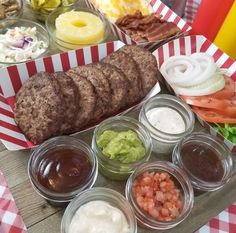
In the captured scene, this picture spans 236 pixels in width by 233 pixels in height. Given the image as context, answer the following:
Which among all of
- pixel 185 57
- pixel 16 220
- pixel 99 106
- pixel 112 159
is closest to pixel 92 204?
pixel 112 159

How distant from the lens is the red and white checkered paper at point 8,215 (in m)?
1.34

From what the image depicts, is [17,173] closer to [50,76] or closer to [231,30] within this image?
[50,76]

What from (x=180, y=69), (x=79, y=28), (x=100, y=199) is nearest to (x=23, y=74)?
(x=79, y=28)

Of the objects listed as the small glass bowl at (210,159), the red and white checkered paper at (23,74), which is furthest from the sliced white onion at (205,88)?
the small glass bowl at (210,159)

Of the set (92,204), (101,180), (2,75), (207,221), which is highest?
(2,75)

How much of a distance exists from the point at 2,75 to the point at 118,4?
94cm

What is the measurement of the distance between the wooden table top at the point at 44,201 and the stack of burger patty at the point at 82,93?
0.34 feet

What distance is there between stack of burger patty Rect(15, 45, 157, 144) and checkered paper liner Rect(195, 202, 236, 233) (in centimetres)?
63

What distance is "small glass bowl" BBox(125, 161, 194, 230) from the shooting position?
47.5 inches

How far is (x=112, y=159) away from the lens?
4.32 feet

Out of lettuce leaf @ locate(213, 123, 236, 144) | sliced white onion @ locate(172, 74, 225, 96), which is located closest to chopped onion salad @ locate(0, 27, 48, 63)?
sliced white onion @ locate(172, 74, 225, 96)

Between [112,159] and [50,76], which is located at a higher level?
[50,76]

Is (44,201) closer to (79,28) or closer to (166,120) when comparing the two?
(166,120)

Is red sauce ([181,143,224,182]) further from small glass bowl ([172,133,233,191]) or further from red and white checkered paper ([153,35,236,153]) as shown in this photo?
red and white checkered paper ([153,35,236,153])
